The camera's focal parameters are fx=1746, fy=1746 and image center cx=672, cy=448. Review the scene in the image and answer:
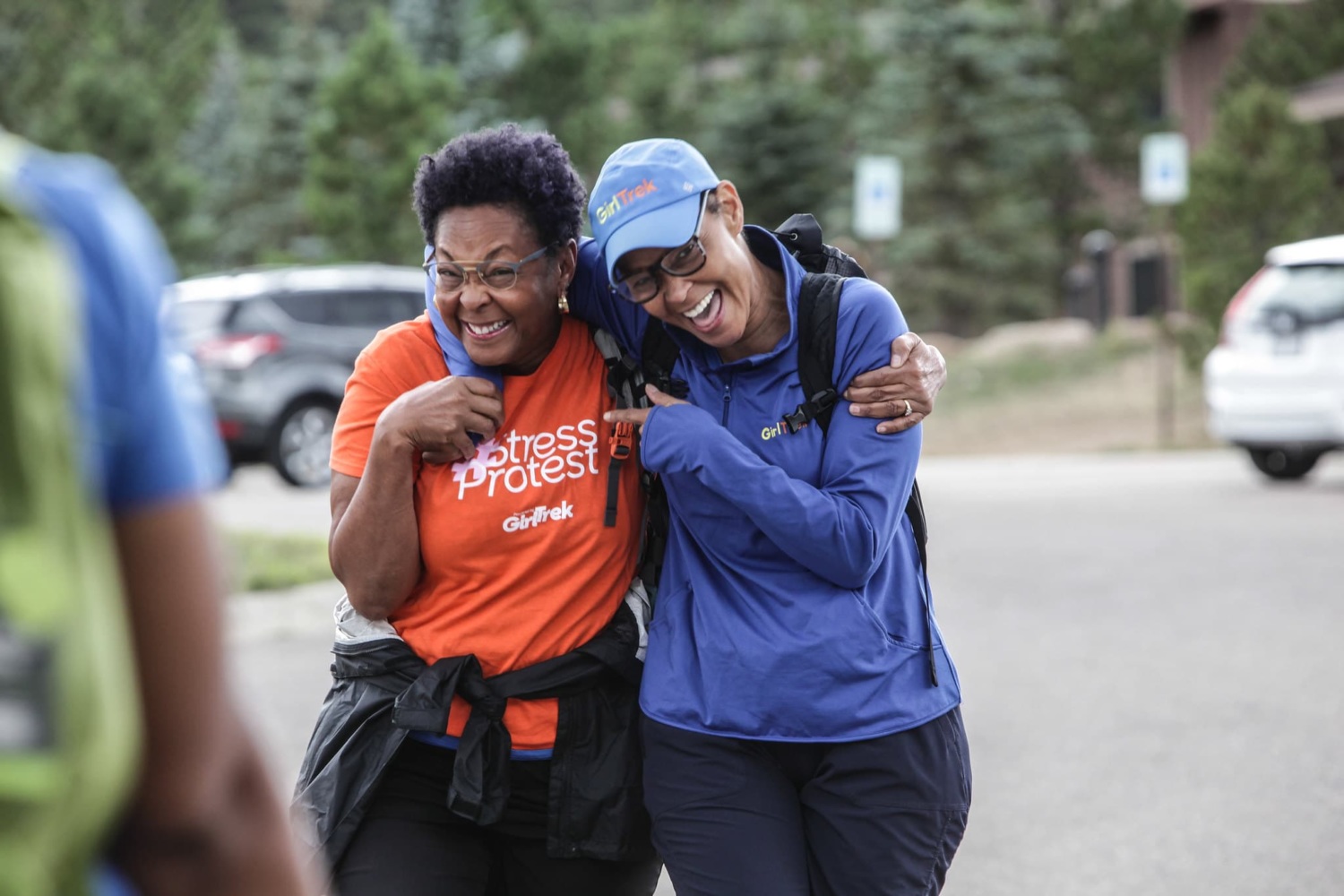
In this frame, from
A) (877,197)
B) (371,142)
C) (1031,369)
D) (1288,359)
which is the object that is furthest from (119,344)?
(371,142)

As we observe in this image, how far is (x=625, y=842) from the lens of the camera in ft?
9.99

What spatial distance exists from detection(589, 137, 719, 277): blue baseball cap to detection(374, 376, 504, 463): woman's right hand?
0.31 m

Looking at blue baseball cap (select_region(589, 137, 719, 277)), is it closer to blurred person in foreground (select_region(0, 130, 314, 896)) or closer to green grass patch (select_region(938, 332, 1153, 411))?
blurred person in foreground (select_region(0, 130, 314, 896))

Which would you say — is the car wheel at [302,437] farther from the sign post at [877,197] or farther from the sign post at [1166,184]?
the sign post at [1166,184]

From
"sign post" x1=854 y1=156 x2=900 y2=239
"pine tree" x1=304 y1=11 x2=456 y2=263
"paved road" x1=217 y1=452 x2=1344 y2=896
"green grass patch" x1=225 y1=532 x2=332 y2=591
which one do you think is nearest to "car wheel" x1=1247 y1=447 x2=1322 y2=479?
"paved road" x1=217 y1=452 x2=1344 y2=896

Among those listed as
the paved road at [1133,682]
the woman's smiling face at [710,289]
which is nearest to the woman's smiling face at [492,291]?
the woman's smiling face at [710,289]

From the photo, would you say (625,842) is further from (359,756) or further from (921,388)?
(921,388)

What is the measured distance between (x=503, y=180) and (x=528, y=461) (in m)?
0.50

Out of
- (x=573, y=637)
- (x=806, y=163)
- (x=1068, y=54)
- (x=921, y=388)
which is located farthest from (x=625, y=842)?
(x=1068, y=54)

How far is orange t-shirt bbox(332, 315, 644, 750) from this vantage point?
2998 millimetres

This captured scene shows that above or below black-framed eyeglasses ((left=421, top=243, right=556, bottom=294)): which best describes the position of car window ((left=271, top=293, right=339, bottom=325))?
below

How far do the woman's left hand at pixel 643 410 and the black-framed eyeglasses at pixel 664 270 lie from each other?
0.52 ft

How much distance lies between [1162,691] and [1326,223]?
62.1 feet

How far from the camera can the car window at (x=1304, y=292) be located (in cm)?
1375
